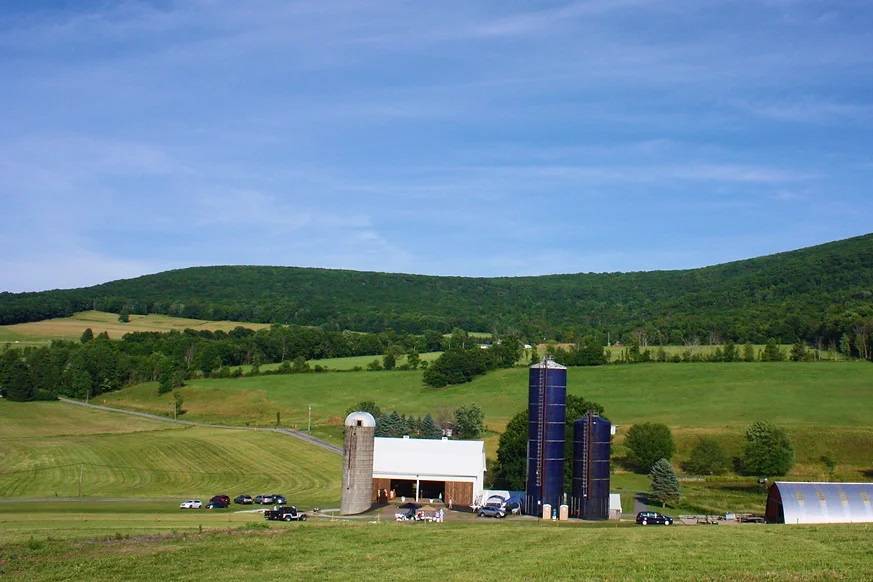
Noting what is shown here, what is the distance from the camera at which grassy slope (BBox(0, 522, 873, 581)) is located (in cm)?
3247

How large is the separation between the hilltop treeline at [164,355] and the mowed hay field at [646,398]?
20.5 feet

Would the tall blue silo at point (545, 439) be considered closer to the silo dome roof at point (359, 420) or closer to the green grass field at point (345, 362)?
the silo dome roof at point (359, 420)

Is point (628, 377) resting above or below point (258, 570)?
above

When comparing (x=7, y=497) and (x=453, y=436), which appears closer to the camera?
(x=7, y=497)

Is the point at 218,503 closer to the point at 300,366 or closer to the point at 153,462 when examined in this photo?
the point at 153,462

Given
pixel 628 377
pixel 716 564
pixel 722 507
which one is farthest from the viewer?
pixel 628 377

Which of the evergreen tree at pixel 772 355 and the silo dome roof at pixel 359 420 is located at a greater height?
the evergreen tree at pixel 772 355

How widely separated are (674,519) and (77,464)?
173 ft

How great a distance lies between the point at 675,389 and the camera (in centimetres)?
12612

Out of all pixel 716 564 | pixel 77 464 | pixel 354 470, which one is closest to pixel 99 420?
pixel 77 464

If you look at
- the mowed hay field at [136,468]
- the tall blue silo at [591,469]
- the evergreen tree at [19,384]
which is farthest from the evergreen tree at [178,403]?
the tall blue silo at [591,469]

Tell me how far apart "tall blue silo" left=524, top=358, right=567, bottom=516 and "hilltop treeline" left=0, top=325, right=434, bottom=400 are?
94.4 metres

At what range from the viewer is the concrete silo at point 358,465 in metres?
63.5

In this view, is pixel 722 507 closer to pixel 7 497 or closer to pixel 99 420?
pixel 7 497
